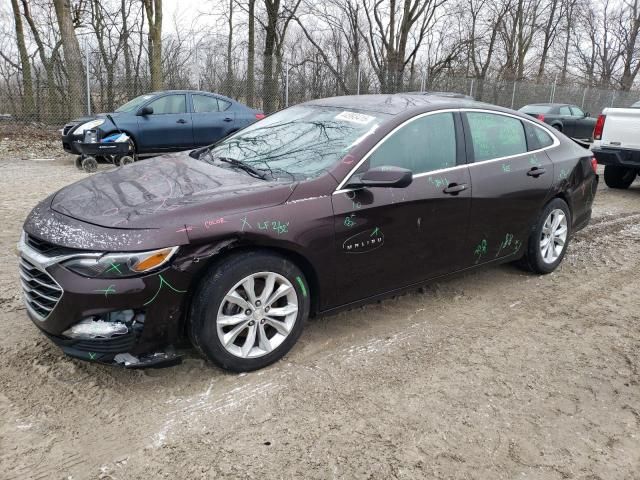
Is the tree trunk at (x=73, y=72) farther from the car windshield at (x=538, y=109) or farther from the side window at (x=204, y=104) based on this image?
the car windshield at (x=538, y=109)

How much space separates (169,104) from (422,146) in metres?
7.84

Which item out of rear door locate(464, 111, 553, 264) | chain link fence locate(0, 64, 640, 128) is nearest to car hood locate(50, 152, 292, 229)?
rear door locate(464, 111, 553, 264)

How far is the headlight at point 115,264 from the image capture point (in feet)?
8.45

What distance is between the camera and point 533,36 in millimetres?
36781

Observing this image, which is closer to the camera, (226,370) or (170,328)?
(170,328)

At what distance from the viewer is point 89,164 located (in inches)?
385

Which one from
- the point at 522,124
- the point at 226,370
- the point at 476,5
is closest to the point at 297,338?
the point at 226,370

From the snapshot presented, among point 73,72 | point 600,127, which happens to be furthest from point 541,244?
point 73,72

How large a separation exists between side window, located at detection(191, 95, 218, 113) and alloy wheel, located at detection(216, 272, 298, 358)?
835cm

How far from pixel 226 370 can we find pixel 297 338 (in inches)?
18.6

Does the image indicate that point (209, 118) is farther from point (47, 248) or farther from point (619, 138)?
point (47, 248)

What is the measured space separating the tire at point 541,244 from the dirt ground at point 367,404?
67 cm

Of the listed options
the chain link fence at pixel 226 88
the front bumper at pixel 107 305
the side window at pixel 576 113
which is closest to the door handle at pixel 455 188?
the front bumper at pixel 107 305

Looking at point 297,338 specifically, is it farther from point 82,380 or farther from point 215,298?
point 82,380
